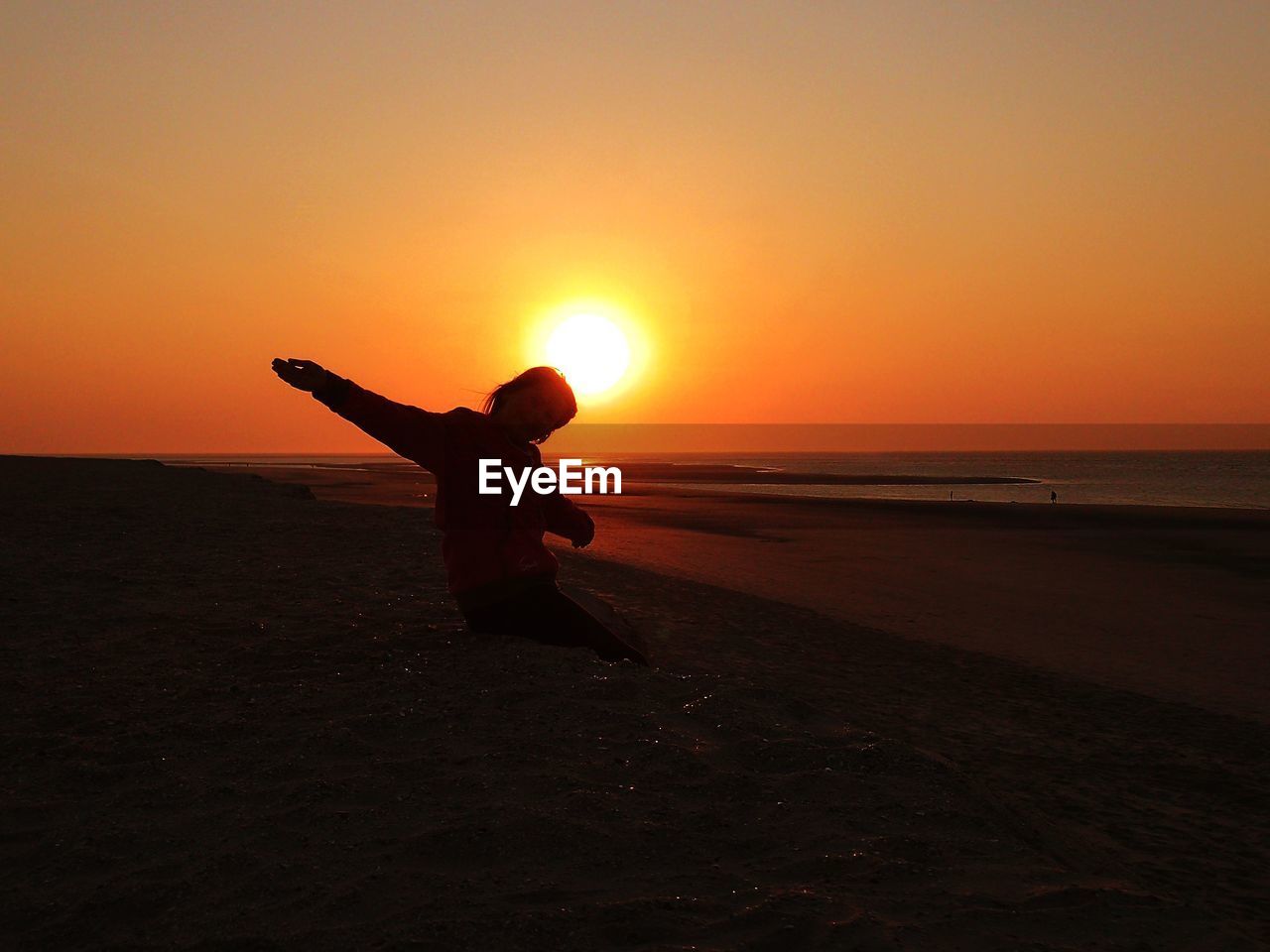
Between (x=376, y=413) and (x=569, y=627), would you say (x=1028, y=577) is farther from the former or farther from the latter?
(x=376, y=413)

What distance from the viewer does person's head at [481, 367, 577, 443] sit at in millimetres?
4984

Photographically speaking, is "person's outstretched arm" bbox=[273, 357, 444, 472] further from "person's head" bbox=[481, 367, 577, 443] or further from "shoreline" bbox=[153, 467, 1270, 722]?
"shoreline" bbox=[153, 467, 1270, 722]

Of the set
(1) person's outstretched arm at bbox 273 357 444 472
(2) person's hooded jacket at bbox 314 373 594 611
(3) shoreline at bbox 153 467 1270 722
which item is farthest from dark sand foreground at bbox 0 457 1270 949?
(3) shoreline at bbox 153 467 1270 722

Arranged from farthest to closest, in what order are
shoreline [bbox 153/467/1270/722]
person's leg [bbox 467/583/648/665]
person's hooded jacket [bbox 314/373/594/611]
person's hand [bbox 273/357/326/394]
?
1. shoreline [bbox 153/467/1270/722]
2. person's leg [bbox 467/583/648/665]
3. person's hooded jacket [bbox 314/373/594/611]
4. person's hand [bbox 273/357/326/394]

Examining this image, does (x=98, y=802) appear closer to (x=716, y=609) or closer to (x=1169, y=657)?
(x=716, y=609)

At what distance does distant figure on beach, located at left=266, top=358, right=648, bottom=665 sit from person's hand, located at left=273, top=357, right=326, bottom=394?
0.29 metres

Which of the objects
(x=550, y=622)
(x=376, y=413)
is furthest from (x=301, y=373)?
(x=550, y=622)

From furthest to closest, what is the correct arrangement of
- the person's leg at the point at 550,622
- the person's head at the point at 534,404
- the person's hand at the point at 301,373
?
1. the person's leg at the point at 550,622
2. the person's head at the point at 534,404
3. the person's hand at the point at 301,373

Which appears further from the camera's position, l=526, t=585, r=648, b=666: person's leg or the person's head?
l=526, t=585, r=648, b=666: person's leg

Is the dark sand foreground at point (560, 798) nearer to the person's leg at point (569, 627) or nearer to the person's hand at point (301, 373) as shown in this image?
the person's leg at point (569, 627)

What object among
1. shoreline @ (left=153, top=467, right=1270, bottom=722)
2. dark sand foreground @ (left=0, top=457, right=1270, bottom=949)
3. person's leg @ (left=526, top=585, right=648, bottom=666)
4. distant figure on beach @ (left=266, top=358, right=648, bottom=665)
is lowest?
shoreline @ (left=153, top=467, right=1270, bottom=722)

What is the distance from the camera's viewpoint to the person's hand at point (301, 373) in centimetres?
407

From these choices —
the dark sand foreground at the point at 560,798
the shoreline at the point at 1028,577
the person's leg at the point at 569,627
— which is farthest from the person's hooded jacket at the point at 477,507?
the shoreline at the point at 1028,577

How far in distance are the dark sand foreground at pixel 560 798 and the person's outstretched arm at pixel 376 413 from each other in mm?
1246
